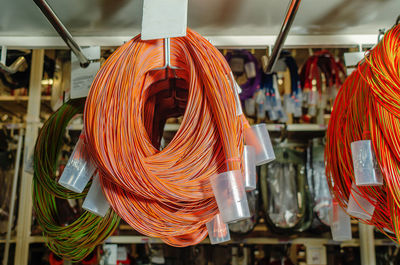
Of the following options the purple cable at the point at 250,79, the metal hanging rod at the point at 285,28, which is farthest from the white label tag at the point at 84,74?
the purple cable at the point at 250,79

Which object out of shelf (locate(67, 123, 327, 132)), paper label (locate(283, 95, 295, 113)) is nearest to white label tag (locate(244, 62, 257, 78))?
paper label (locate(283, 95, 295, 113))

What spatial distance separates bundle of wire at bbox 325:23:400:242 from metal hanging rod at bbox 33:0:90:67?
80cm

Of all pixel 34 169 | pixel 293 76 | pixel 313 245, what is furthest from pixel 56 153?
pixel 313 245

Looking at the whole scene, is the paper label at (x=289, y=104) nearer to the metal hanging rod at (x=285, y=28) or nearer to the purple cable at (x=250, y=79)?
the purple cable at (x=250, y=79)

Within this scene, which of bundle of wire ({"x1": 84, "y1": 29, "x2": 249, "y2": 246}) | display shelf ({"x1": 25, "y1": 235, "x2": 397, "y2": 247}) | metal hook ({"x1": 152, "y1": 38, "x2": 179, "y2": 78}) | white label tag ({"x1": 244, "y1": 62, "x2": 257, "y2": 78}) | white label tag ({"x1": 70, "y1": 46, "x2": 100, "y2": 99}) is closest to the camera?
bundle of wire ({"x1": 84, "y1": 29, "x2": 249, "y2": 246})

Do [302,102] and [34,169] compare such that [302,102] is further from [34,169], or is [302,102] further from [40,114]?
[40,114]

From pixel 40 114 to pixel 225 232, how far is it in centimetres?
187

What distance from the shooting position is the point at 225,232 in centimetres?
90

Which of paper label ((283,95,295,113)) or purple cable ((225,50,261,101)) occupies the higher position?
purple cable ((225,50,261,101))

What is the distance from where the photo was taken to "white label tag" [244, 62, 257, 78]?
1906 mm

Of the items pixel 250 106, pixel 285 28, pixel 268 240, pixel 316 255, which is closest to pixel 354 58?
pixel 285 28

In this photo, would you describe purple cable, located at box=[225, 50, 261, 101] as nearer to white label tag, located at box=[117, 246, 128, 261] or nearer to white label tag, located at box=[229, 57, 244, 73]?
white label tag, located at box=[229, 57, 244, 73]

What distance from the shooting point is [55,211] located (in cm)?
121

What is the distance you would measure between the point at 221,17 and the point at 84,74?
0.46 meters
